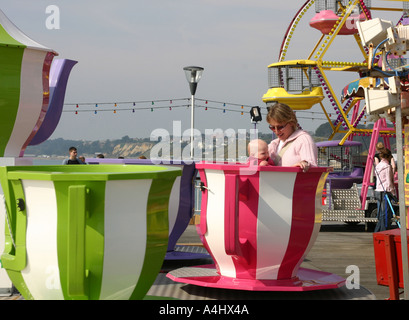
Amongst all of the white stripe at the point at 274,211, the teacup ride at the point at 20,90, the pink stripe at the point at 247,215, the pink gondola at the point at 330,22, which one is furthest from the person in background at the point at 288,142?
the pink gondola at the point at 330,22

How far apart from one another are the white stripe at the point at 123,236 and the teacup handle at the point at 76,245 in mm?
89

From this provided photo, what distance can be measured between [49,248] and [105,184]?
321 millimetres

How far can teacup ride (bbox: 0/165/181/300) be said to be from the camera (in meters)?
2.36

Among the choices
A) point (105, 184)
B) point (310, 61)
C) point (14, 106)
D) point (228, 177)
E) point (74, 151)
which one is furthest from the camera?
point (310, 61)

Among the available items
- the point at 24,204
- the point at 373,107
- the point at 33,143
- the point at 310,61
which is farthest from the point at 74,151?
the point at 24,204

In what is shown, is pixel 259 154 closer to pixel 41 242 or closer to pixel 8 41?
pixel 8 41

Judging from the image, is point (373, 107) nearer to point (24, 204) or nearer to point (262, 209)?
point (262, 209)

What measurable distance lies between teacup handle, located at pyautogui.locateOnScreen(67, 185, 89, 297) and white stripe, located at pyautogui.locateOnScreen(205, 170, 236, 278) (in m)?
2.04

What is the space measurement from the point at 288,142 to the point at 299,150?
15 centimetres

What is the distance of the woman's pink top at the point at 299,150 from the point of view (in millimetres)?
4484

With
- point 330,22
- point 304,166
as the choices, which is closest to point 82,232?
point 304,166

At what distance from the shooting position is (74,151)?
1068 cm

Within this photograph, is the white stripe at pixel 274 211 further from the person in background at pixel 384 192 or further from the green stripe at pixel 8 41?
the person in background at pixel 384 192

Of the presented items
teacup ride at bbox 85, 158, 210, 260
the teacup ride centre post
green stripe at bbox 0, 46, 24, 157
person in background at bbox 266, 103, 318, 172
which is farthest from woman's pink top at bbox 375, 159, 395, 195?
the teacup ride centre post
